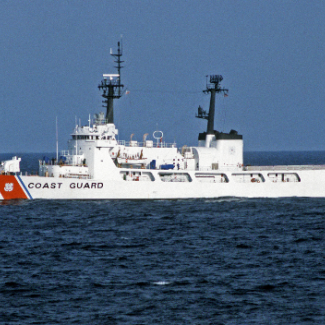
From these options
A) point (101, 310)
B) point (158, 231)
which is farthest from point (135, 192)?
point (101, 310)

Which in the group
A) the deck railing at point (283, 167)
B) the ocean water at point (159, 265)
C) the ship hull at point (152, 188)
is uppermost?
the deck railing at point (283, 167)

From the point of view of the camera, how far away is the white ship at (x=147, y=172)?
146 feet

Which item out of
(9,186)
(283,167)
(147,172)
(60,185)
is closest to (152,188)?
(147,172)

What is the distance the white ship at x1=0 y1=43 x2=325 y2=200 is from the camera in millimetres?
44594

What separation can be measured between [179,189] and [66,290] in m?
25.1

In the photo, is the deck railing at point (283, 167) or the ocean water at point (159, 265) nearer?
the ocean water at point (159, 265)

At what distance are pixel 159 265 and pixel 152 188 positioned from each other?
787 inches

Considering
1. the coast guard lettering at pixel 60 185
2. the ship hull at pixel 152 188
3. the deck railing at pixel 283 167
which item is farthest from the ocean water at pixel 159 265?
the deck railing at pixel 283 167

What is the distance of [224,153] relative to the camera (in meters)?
50.8

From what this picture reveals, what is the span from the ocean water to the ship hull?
7.28 ft

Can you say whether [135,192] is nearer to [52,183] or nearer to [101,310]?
[52,183]

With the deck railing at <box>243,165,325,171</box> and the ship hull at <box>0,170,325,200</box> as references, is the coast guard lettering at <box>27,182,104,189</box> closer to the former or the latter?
the ship hull at <box>0,170,325,200</box>

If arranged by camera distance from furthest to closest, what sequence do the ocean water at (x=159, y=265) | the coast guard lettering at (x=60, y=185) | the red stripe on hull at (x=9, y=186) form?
the coast guard lettering at (x=60, y=185) < the red stripe on hull at (x=9, y=186) < the ocean water at (x=159, y=265)

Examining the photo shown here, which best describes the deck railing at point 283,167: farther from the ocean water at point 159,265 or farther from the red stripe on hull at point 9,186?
the red stripe on hull at point 9,186
